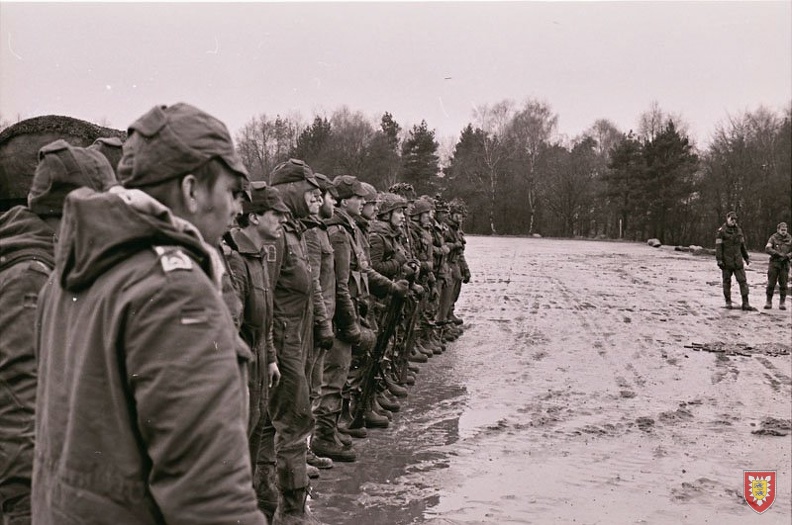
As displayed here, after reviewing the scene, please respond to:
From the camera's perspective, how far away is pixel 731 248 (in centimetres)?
1897

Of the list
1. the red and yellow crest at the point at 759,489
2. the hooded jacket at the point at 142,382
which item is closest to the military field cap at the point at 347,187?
the red and yellow crest at the point at 759,489

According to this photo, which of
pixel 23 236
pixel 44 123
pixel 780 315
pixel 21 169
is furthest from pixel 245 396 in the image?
pixel 780 315

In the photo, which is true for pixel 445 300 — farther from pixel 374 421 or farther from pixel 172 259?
pixel 172 259

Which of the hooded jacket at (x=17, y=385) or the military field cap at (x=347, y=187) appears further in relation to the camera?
the military field cap at (x=347, y=187)

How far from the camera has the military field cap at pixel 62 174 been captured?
287 centimetres

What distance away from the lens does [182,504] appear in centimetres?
167

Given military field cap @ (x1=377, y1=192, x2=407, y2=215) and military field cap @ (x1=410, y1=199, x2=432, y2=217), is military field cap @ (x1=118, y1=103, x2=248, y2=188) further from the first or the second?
military field cap @ (x1=410, y1=199, x2=432, y2=217)

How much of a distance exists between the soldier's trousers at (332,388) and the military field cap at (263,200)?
2.36 meters

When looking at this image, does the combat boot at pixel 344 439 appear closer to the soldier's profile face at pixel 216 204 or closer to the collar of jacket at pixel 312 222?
the collar of jacket at pixel 312 222

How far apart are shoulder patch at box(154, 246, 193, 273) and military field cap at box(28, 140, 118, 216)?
1172 millimetres

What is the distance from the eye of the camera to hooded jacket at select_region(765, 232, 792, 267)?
62.4 ft

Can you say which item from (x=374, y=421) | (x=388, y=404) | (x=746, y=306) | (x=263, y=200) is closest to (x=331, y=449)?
(x=374, y=421)

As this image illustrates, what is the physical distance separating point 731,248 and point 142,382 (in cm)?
1905

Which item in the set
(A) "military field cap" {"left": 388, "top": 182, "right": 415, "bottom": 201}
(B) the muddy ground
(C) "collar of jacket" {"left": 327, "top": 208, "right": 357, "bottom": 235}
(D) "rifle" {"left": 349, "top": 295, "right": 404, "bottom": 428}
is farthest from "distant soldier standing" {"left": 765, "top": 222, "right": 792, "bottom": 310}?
(C) "collar of jacket" {"left": 327, "top": 208, "right": 357, "bottom": 235}
